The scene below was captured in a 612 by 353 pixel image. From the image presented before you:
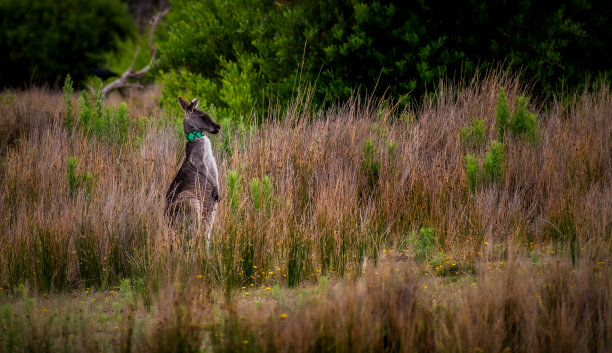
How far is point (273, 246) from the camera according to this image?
6.34 meters

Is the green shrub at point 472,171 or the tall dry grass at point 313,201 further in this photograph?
the green shrub at point 472,171

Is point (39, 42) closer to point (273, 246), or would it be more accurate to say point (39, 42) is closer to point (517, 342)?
point (273, 246)

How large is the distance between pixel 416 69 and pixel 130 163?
4.74 metres

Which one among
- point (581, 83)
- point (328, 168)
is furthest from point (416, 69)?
point (328, 168)

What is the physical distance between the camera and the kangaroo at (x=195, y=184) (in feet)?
20.5

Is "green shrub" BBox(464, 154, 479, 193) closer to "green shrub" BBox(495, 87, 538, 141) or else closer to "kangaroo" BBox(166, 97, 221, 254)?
"green shrub" BBox(495, 87, 538, 141)

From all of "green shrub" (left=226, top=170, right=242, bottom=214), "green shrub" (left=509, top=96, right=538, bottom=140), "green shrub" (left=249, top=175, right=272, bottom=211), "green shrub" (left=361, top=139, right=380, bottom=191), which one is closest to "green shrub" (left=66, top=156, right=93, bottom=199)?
"green shrub" (left=226, top=170, right=242, bottom=214)

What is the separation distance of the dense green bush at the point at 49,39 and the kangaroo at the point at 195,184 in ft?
53.2

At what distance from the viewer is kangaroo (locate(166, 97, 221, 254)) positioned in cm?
623

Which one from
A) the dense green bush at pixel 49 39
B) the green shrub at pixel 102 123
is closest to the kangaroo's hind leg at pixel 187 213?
the green shrub at pixel 102 123

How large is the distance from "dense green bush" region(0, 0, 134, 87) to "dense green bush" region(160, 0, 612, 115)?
41.6 ft

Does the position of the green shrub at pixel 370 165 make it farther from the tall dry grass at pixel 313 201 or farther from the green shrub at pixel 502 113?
the green shrub at pixel 502 113

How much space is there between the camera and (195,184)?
251 inches

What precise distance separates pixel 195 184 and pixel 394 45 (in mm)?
5181
